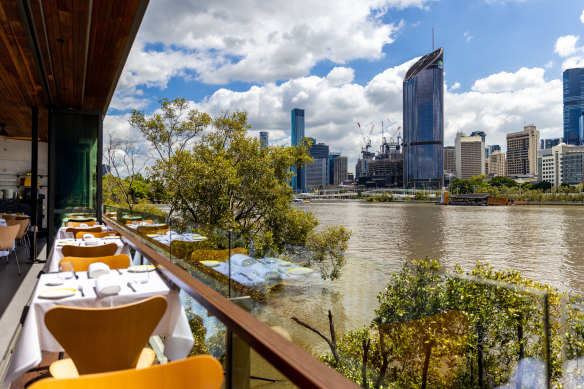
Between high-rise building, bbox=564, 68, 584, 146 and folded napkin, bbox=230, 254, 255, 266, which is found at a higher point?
high-rise building, bbox=564, 68, 584, 146

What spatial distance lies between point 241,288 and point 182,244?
126cm

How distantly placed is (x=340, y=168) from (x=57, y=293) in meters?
153

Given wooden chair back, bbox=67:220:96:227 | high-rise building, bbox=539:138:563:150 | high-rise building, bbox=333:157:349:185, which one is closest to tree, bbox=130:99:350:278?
wooden chair back, bbox=67:220:96:227

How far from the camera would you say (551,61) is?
5253cm

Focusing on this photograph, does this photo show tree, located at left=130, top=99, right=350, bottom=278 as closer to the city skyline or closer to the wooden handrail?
the city skyline

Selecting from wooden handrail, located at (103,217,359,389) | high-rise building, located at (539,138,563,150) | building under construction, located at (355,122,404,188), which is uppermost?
high-rise building, located at (539,138,563,150)

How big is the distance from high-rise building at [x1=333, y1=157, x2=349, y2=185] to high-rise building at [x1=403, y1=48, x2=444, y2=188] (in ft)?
132

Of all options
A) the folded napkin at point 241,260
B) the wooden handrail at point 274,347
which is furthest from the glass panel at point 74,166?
the wooden handrail at point 274,347

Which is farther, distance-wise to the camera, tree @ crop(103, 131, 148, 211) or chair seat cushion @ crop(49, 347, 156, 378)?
tree @ crop(103, 131, 148, 211)

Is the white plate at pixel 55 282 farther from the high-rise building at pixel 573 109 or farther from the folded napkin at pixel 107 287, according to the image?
the high-rise building at pixel 573 109

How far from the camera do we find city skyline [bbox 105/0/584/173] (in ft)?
53.3

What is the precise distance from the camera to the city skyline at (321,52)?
16250 millimetres

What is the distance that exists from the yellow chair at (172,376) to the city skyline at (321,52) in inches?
168

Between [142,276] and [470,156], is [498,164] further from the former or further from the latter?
[142,276]
